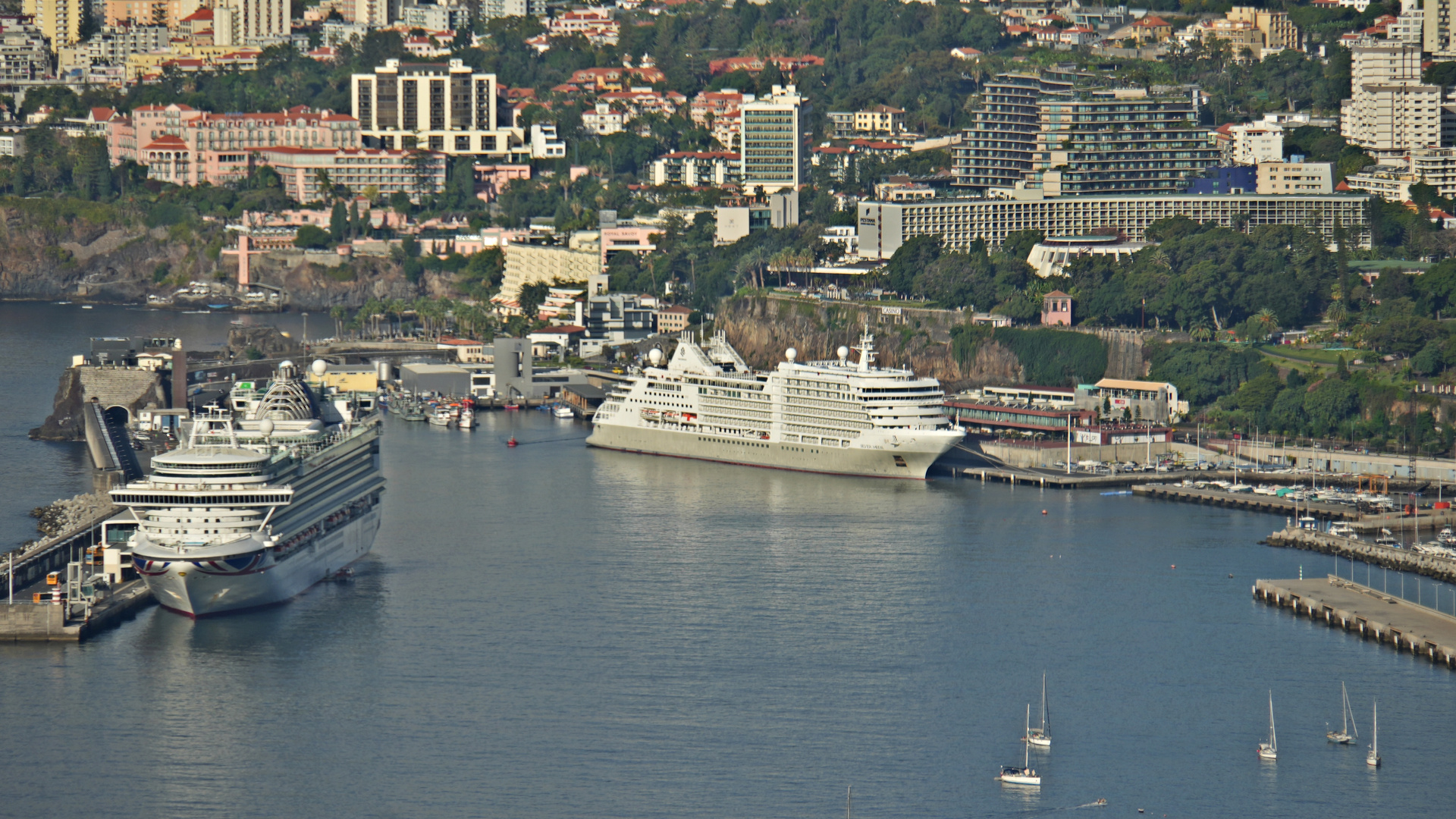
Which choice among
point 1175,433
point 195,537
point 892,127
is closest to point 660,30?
point 892,127

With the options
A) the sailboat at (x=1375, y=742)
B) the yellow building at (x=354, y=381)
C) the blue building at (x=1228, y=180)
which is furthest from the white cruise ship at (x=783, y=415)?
the blue building at (x=1228, y=180)

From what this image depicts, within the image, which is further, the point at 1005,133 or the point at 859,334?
the point at 1005,133

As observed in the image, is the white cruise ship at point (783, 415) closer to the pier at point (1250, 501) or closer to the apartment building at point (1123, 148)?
the pier at point (1250, 501)

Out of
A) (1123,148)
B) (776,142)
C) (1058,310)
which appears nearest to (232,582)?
(1058,310)

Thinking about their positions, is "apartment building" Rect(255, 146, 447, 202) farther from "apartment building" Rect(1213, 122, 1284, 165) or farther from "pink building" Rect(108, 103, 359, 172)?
"apartment building" Rect(1213, 122, 1284, 165)

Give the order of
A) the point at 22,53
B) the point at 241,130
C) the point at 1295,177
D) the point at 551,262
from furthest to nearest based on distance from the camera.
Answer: the point at 22,53 < the point at 241,130 < the point at 551,262 < the point at 1295,177

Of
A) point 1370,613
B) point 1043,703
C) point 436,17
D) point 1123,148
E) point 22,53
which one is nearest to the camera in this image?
point 1043,703

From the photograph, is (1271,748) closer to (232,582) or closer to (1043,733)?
(1043,733)
